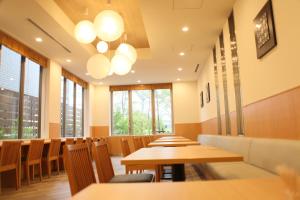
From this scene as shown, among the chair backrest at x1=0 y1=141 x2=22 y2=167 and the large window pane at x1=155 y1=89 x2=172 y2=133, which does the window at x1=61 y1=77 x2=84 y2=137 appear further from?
the chair backrest at x1=0 y1=141 x2=22 y2=167

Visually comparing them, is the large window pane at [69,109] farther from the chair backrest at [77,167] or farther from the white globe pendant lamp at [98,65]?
the chair backrest at [77,167]

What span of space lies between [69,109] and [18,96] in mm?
2978

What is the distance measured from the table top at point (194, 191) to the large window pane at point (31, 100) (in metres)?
6.50

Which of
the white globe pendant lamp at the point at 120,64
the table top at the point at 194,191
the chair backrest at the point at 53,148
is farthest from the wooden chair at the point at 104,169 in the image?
the chair backrest at the point at 53,148

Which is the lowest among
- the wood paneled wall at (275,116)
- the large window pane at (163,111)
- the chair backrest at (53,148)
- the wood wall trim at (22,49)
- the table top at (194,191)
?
the chair backrest at (53,148)

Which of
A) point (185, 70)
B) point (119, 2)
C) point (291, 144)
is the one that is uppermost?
point (119, 2)

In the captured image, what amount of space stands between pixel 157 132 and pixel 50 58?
5832mm

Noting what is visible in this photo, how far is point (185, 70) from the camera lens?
945 centimetres

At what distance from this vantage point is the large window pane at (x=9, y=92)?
591 cm

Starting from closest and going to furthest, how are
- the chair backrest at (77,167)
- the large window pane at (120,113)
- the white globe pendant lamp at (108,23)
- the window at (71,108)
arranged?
1. the chair backrest at (77,167)
2. the white globe pendant lamp at (108,23)
3. the window at (71,108)
4. the large window pane at (120,113)

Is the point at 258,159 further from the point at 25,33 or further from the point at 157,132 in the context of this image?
the point at 157,132

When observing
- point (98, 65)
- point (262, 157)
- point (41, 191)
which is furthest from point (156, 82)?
point (262, 157)

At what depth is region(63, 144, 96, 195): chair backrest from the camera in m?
1.52

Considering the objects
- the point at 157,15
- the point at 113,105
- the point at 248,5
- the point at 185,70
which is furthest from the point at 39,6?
the point at 113,105
